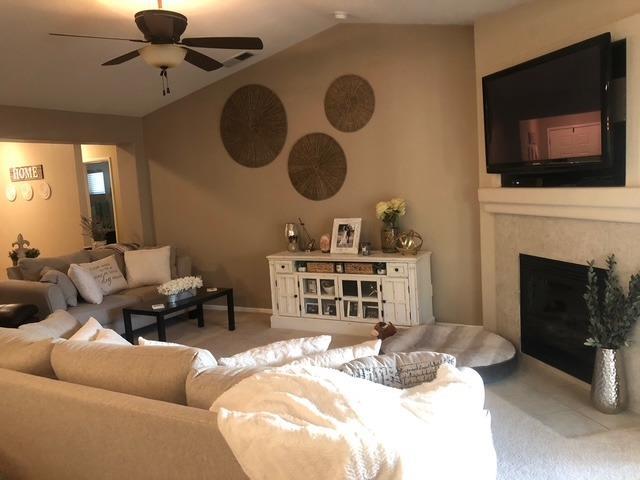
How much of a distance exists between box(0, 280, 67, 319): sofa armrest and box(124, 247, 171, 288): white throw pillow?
37.5 inches

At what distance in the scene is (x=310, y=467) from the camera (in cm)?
132

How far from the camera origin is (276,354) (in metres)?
2.17

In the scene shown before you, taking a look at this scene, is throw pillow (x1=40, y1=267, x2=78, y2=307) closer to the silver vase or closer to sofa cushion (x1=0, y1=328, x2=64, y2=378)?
sofa cushion (x1=0, y1=328, x2=64, y2=378)

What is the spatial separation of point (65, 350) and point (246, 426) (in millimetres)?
1089

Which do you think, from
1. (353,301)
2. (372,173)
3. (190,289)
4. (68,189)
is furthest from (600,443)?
(68,189)

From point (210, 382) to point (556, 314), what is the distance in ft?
8.88

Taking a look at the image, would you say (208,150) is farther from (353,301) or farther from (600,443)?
(600,443)

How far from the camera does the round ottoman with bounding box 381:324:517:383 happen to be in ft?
11.9

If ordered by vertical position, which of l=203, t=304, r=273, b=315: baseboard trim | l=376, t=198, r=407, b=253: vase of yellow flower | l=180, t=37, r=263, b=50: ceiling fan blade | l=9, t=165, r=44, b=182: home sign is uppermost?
l=180, t=37, r=263, b=50: ceiling fan blade

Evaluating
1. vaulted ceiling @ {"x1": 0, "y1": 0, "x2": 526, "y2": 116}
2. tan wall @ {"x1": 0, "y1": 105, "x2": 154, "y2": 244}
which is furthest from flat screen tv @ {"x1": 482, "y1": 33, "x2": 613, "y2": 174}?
tan wall @ {"x1": 0, "y1": 105, "x2": 154, "y2": 244}

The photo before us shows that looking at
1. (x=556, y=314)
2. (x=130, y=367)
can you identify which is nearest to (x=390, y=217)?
(x=556, y=314)

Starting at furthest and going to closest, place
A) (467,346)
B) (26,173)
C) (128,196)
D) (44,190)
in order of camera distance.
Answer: (26,173)
(44,190)
(128,196)
(467,346)

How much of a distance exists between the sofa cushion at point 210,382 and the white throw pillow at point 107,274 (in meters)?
3.83

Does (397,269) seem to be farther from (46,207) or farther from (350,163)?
(46,207)
